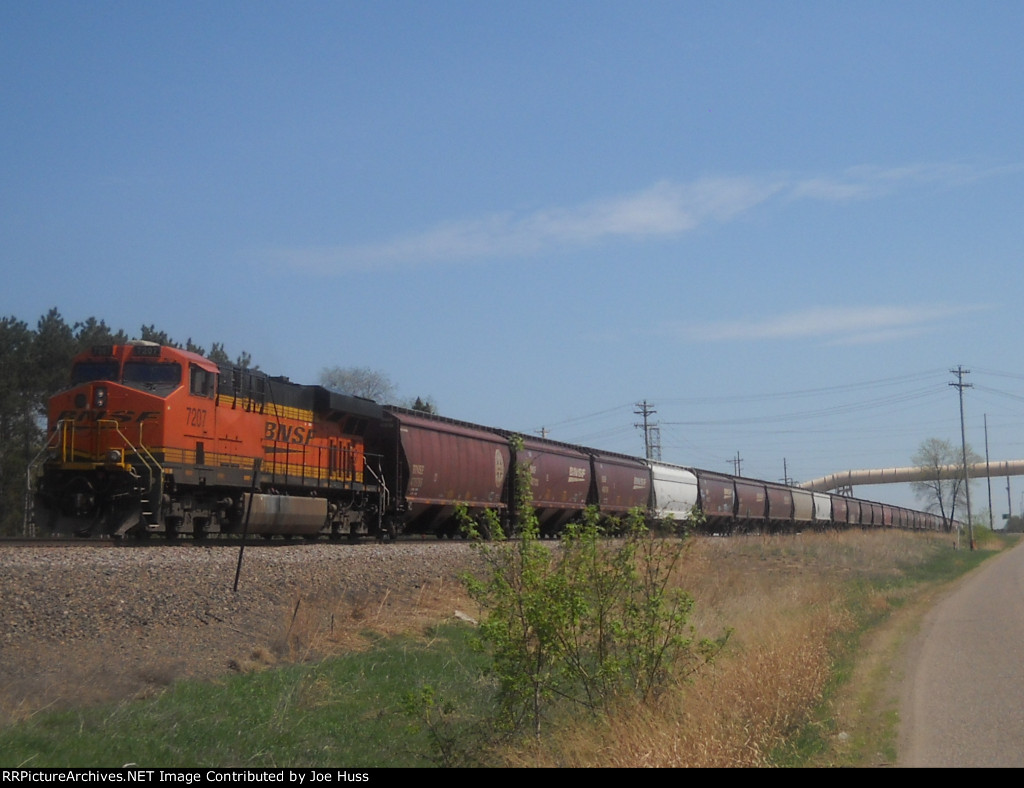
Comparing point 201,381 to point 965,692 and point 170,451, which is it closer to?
point 170,451

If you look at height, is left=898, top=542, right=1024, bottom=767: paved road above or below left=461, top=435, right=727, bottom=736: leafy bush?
below

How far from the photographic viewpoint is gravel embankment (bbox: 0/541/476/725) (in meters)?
9.93

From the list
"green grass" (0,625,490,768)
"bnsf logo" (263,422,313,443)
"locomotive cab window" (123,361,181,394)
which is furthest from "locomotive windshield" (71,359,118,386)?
"green grass" (0,625,490,768)

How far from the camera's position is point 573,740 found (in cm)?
809

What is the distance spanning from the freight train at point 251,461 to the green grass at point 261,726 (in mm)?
3211

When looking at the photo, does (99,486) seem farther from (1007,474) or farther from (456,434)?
(1007,474)

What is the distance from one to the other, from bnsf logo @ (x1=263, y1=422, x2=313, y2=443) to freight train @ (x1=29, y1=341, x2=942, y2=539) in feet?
0.09

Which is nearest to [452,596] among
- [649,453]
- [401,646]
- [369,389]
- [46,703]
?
[401,646]

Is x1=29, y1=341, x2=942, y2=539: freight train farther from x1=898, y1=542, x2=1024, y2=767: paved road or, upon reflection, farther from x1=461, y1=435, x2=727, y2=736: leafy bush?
x1=898, y1=542, x2=1024, y2=767: paved road

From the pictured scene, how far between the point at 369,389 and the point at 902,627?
2960 inches

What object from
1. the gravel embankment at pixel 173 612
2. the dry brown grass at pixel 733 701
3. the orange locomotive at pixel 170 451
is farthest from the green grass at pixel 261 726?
the orange locomotive at pixel 170 451

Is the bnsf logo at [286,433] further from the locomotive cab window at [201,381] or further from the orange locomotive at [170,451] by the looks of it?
the locomotive cab window at [201,381]

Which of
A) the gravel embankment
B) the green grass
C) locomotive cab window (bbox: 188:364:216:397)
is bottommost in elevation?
the green grass

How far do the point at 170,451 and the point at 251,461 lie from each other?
2.48m
